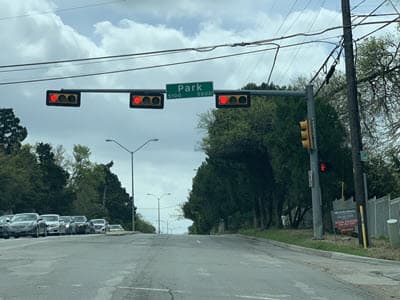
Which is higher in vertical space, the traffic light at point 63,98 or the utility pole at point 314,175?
the traffic light at point 63,98

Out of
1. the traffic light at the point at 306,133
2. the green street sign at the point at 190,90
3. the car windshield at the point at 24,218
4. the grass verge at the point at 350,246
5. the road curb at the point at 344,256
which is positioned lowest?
the road curb at the point at 344,256

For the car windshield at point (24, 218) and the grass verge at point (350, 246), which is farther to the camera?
the car windshield at point (24, 218)

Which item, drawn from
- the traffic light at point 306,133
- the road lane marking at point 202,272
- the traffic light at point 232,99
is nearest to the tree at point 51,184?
the traffic light at point 306,133

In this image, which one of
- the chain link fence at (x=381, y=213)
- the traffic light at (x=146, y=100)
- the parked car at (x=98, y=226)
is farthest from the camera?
the parked car at (x=98, y=226)

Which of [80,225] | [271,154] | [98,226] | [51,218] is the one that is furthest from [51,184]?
[271,154]

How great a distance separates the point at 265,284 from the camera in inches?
515

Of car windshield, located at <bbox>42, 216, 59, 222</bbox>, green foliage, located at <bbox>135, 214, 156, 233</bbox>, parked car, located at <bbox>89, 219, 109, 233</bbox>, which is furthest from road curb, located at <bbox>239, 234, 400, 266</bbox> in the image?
green foliage, located at <bbox>135, 214, 156, 233</bbox>

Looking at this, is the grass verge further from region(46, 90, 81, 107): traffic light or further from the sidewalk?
region(46, 90, 81, 107): traffic light

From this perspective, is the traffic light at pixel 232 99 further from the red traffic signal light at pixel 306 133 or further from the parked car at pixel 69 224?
the parked car at pixel 69 224

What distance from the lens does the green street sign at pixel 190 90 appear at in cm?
2569

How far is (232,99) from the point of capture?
25.2 metres

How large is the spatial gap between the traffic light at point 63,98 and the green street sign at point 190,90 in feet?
12.0

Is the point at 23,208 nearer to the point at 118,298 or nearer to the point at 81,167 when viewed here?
the point at 81,167

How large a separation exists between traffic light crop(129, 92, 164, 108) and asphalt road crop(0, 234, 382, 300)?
7.44 m
